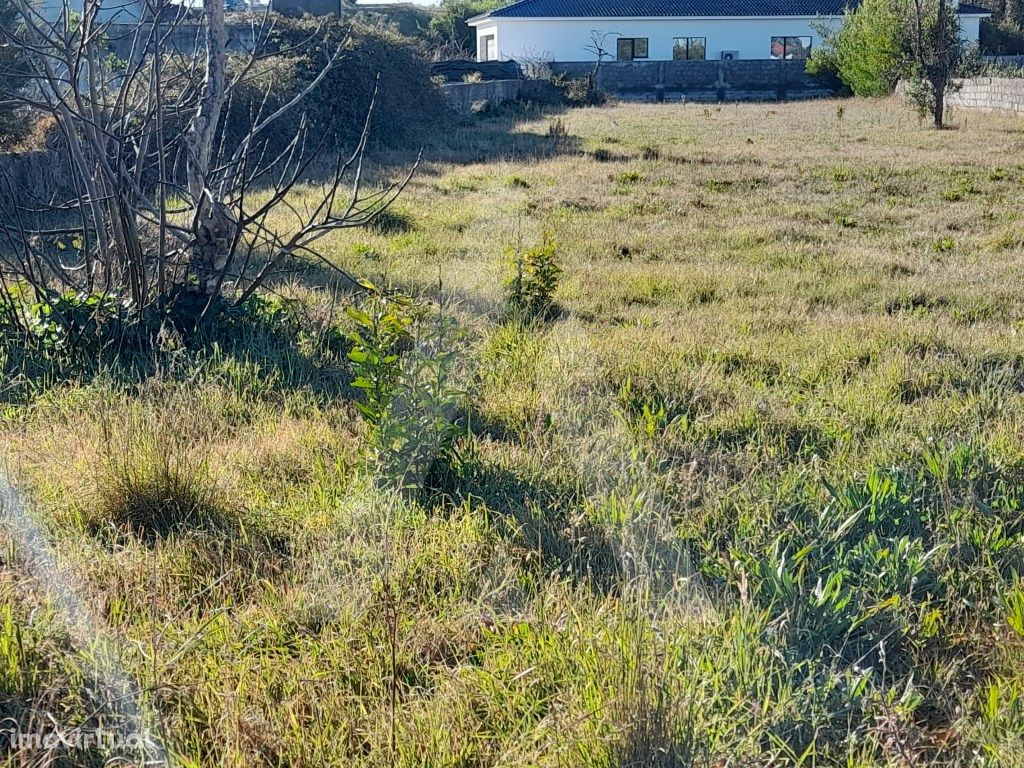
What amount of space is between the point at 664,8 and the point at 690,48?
2.41 m

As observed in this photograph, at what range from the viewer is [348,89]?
1897cm

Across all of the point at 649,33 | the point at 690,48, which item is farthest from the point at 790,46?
the point at 649,33

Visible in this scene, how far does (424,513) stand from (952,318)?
4613 millimetres

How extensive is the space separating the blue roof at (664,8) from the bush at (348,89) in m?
27.1

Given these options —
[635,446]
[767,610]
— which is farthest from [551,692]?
[635,446]

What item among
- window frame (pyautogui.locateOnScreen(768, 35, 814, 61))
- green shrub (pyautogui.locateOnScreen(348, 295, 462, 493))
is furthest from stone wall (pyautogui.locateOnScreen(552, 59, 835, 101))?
green shrub (pyautogui.locateOnScreen(348, 295, 462, 493))

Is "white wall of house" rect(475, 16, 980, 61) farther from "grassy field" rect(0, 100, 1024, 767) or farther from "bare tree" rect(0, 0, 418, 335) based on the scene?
"grassy field" rect(0, 100, 1024, 767)

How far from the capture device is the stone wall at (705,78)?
41594mm

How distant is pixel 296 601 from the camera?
2.82 metres

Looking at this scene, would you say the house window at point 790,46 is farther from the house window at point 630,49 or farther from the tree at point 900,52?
the tree at point 900,52

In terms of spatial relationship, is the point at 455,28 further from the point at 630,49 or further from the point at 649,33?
the point at 649,33

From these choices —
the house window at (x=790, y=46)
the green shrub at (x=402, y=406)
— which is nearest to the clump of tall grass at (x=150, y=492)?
the green shrub at (x=402, y=406)

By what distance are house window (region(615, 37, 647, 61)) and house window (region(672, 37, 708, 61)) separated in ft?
5.12

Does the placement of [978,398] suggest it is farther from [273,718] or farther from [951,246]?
[951,246]
